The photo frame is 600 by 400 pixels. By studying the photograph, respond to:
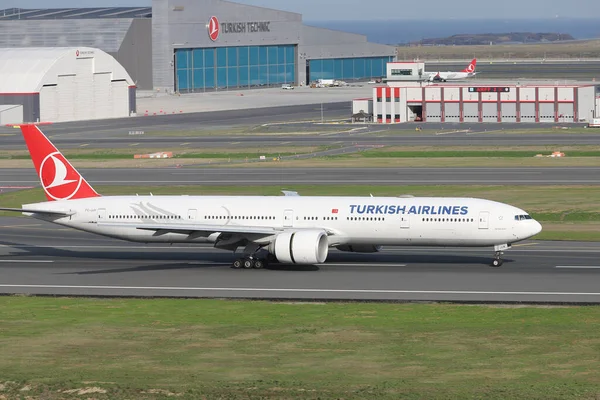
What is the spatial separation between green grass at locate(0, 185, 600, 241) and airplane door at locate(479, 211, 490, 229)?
1385cm

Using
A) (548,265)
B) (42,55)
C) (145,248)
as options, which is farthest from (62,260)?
(42,55)

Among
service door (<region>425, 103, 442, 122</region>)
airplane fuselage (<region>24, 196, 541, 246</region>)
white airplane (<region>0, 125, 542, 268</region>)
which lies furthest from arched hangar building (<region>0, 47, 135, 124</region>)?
airplane fuselage (<region>24, 196, 541, 246</region>)

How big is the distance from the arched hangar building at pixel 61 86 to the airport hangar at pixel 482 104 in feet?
141

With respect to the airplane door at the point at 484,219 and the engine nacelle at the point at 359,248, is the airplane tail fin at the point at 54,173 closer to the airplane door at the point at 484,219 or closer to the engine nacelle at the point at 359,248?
the engine nacelle at the point at 359,248

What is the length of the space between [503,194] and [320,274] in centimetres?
3332

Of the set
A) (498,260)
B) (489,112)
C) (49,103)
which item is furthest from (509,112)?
(498,260)

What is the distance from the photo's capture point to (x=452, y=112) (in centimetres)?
16262

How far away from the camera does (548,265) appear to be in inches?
2251

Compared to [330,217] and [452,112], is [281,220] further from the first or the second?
[452,112]

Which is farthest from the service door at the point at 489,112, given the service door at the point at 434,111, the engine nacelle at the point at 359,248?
the engine nacelle at the point at 359,248

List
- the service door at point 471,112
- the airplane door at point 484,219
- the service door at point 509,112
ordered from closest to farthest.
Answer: the airplane door at point 484,219 → the service door at point 509,112 → the service door at point 471,112

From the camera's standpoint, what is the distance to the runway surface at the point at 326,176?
312ft

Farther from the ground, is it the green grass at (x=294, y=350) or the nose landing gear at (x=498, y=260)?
the nose landing gear at (x=498, y=260)

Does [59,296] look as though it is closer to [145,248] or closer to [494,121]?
[145,248]
